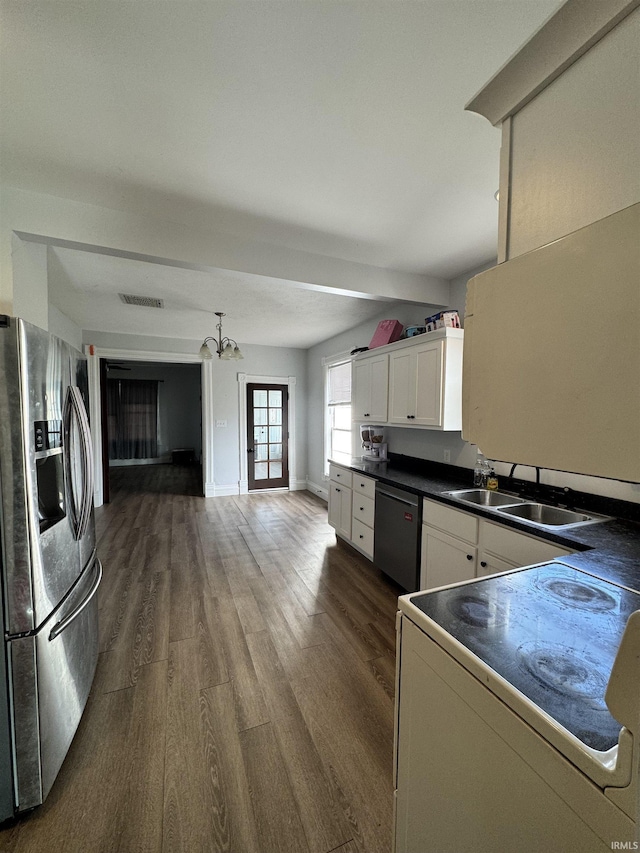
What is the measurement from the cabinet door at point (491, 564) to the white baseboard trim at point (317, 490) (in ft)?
12.0

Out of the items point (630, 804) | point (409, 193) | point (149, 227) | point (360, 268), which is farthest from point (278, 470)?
point (630, 804)

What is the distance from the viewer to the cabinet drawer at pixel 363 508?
3195 mm

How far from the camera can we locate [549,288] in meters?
0.55

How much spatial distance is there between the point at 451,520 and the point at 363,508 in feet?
3.81

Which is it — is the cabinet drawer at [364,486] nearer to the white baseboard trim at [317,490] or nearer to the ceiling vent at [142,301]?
the white baseboard trim at [317,490]

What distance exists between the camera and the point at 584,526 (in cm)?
179

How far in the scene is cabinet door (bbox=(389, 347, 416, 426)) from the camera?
3.11 m

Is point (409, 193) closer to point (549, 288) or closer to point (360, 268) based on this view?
point (360, 268)

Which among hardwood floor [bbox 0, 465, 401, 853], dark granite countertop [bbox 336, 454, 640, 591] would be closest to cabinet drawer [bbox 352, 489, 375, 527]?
dark granite countertop [bbox 336, 454, 640, 591]

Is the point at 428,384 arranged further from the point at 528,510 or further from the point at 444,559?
the point at 444,559

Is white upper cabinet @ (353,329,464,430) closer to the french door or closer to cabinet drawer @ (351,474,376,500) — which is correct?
cabinet drawer @ (351,474,376,500)

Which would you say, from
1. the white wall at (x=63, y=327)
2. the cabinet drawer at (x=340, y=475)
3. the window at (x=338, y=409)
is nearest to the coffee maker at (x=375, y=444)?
the cabinet drawer at (x=340, y=475)

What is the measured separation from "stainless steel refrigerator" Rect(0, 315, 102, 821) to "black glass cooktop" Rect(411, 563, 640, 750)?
1360mm

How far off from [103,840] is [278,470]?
537 cm
